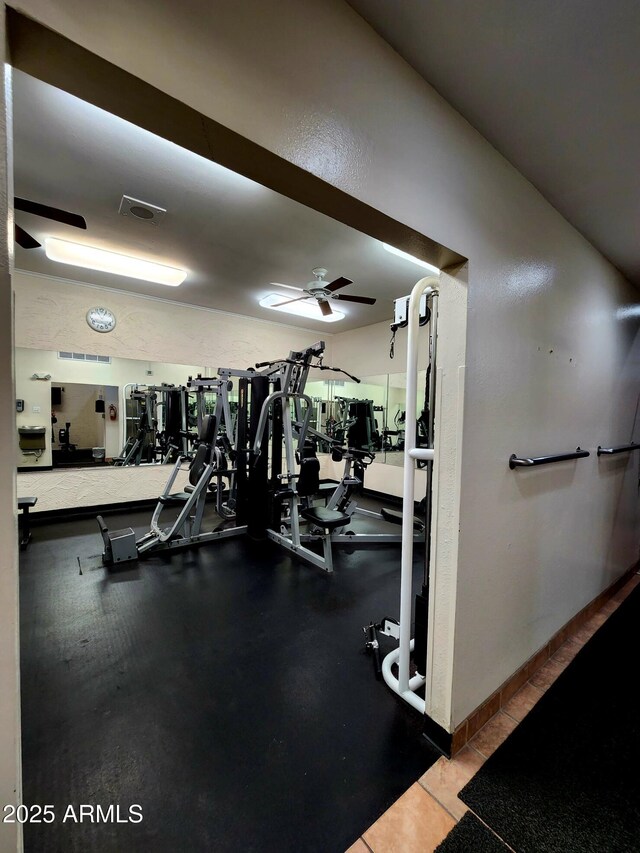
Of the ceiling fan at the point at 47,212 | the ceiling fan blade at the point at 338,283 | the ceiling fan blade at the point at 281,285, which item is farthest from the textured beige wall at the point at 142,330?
the ceiling fan blade at the point at 338,283

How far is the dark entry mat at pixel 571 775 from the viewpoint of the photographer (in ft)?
3.48

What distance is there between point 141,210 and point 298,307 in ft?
7.50

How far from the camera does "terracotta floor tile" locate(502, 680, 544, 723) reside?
1.49m

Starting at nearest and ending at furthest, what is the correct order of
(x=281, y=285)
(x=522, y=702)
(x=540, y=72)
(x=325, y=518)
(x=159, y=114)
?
(x=159, y=114) < (x=540, y=72) < (x=522, y=702) < (x=325, y=518) < (x=281, y=285)

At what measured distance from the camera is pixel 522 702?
→ 1.55 m

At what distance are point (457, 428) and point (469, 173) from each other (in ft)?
2.98

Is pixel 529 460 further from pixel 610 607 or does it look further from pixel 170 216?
pixel 170 216

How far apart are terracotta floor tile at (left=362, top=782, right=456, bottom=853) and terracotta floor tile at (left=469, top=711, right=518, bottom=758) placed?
0.32 meters

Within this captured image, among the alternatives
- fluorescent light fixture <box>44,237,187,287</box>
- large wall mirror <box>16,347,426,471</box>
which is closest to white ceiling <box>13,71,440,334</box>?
fluorescent light fixture <box>44,237,187,287</box>

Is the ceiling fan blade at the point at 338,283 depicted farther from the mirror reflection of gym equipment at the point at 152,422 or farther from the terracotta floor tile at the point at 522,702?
the terracotta floor tile at the point at 522,702

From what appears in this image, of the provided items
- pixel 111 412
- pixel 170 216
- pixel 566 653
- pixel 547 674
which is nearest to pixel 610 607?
pixel 566 653

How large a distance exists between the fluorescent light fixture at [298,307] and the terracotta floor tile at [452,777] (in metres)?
3.94

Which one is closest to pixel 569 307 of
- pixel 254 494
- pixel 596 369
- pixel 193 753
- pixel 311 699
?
pixel 596 369

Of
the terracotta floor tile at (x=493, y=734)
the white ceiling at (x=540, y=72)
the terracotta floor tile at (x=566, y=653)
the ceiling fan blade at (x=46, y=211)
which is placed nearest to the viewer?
the white ceiling at (x=540, y=72)
